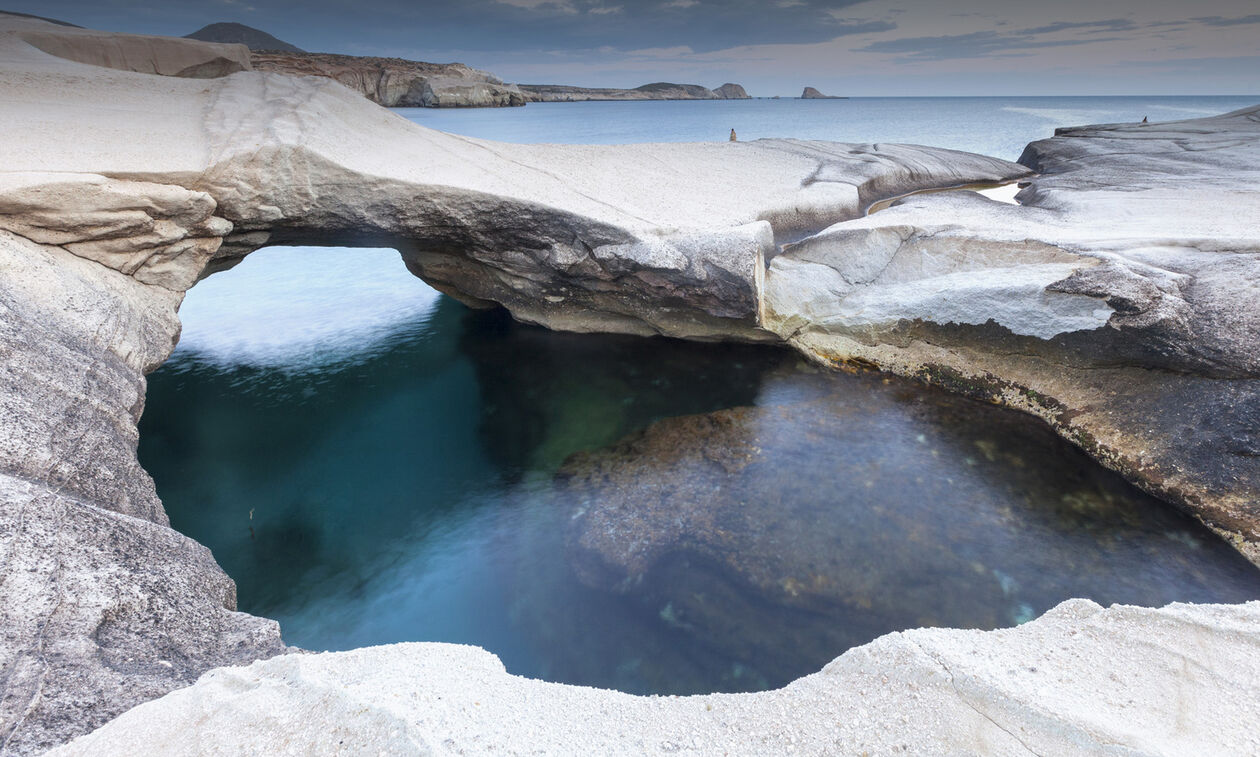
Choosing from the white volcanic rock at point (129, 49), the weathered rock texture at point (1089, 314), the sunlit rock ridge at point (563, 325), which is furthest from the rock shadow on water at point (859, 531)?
the white volcanic rock at point (129, 49)

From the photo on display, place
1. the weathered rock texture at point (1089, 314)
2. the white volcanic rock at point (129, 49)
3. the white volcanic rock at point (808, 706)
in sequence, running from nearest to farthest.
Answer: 1. the white volcanic rock at point (808, 706)
2. the weathered rock texture at point (1089, 314)
3. the white volcanic rock at point (129, 49)

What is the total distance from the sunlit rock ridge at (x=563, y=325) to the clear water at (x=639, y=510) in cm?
98

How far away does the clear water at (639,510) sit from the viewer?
523 centimetres

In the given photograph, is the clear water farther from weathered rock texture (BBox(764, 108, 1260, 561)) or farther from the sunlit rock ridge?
the sunlit rock ridge

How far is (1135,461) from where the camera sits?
6676 mm

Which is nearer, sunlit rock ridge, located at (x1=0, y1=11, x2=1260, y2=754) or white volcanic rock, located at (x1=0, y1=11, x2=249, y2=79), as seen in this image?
sunlit rock ridge, located at (x1=0, y1=11, x2=1260, y2=754)

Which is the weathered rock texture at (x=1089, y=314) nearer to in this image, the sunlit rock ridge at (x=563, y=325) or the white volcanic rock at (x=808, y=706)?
the sunlit rock ridge at (x=563, y=325)

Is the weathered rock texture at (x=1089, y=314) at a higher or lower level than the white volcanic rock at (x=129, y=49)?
lower

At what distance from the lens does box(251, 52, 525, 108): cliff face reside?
4338 centimetres

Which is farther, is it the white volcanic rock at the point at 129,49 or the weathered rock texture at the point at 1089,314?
the white volcanic rock at the point at 129,49

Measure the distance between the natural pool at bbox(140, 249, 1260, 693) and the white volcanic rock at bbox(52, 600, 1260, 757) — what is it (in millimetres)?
1880

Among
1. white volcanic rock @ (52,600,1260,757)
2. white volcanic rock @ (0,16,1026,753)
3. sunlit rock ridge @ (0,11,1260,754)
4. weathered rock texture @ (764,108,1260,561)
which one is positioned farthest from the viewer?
weathered rock texture @ (764,108,1260,561)

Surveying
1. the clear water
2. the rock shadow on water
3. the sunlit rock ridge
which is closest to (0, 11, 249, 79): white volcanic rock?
the sunlit rock ridge

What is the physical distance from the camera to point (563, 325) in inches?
436
